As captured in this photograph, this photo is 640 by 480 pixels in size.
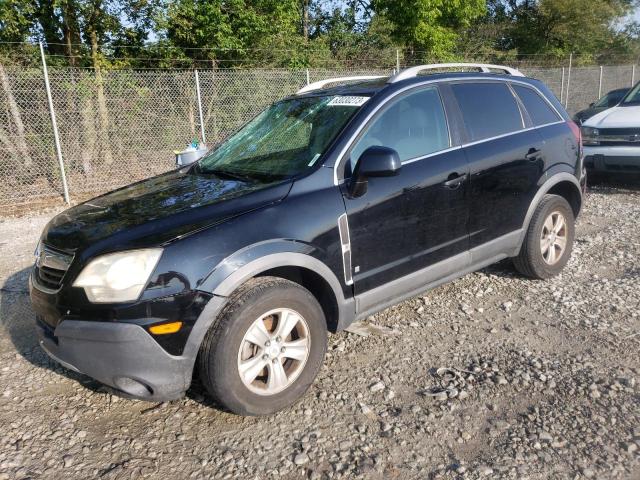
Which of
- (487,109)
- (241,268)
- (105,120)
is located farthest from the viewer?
(105,120)

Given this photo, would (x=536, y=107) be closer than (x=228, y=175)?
No

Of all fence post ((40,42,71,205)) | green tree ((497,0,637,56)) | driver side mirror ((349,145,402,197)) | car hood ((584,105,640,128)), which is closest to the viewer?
driver side mirror ((349,145,402,197))

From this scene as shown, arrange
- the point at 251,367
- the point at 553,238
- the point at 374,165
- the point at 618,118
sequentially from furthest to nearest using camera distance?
the point at 618,118
the point at 553,238
the point at 374,165
the point at 251,367

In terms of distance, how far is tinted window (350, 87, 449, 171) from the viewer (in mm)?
3352

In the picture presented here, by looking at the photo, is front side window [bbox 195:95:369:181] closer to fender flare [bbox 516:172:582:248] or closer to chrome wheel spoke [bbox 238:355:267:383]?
chrome wheel spoke [bbox 238:355:267:383]

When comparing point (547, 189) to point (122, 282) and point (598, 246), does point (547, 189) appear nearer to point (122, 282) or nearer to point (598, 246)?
point (598, 246)

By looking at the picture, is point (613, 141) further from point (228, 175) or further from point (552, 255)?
point (228, 175)

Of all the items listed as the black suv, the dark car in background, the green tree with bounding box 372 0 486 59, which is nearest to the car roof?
the black suv

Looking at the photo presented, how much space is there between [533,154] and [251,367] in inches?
116

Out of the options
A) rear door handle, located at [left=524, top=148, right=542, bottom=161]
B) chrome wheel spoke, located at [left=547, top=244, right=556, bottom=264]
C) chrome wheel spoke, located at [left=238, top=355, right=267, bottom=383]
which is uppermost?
rear door handle, located at [left=524, top=148, right=542, bottom=161]

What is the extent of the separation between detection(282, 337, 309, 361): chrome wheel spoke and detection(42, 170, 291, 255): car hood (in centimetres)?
80

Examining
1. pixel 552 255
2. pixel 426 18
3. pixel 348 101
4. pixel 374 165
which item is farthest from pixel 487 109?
pixel 426 18

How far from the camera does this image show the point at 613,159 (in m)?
7.54

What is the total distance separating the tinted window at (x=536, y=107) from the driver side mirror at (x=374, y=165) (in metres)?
2.08
